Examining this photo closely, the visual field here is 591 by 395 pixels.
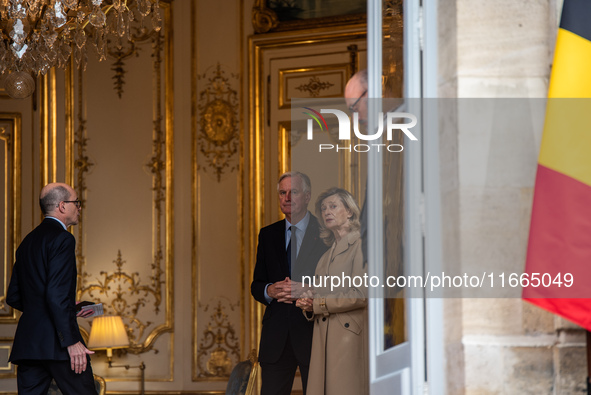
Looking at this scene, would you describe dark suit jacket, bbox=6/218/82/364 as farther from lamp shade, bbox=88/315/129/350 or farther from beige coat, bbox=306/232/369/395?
lamp shade, bbox=88/315/129/350

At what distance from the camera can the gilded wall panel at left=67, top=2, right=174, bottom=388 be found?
263 inches

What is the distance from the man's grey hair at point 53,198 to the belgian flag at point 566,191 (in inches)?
115

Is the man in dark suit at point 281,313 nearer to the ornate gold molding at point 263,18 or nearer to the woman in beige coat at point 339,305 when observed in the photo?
the woman in beige coat at point 339,305

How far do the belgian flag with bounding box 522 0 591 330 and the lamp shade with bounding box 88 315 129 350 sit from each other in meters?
4.39

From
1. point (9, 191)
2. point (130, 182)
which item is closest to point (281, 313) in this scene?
point (130, 182)

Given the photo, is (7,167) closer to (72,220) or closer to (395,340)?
(72,220)

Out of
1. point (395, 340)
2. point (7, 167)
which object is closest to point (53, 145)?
point (7, 167)

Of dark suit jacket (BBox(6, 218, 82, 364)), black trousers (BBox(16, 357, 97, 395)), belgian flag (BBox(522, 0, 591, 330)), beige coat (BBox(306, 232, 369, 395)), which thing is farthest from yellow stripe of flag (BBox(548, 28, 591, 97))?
black trousers (BBox(16, 357, 97, 395))

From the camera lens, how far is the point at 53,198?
4.40 meters

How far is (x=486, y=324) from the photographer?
2.22 m

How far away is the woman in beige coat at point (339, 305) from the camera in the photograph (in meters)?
2.89

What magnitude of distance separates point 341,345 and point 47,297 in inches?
67.8

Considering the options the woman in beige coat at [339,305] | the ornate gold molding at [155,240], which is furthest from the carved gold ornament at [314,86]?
the woman in beige coat at [339,305]

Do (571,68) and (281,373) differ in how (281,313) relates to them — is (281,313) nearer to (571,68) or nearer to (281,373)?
(281,373)
